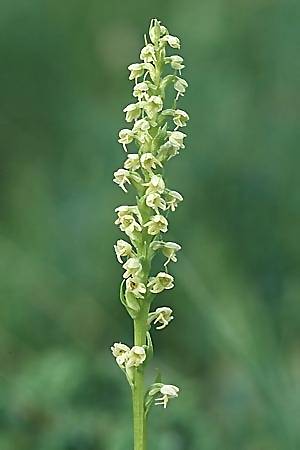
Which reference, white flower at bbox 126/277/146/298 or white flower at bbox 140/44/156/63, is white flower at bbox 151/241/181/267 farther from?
white flower at bbox 140/44/156/63

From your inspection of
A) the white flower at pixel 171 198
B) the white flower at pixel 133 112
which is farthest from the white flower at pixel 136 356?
the white flower at pixel 133 112

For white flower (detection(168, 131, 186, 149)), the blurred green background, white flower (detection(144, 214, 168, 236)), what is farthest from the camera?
the blurred green background

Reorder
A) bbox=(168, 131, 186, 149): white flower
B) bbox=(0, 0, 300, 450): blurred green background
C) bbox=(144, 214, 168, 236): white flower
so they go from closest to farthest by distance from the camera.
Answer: bbox=(144, 214, 168, 236): white flower, bbox=(168, 131, 186, 149): white flower, bbox=(0, 0, 300, 450): blurred green background

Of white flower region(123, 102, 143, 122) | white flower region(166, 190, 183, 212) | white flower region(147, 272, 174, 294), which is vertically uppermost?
white flower region(123, 102, 143, 122)

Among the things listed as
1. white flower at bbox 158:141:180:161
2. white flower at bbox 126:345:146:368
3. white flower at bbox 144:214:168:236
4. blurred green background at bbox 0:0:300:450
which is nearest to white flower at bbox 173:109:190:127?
white flower at bbox 158:141:180:161

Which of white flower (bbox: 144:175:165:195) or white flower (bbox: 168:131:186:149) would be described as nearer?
white flower (bbox: 144:175:165:195)
